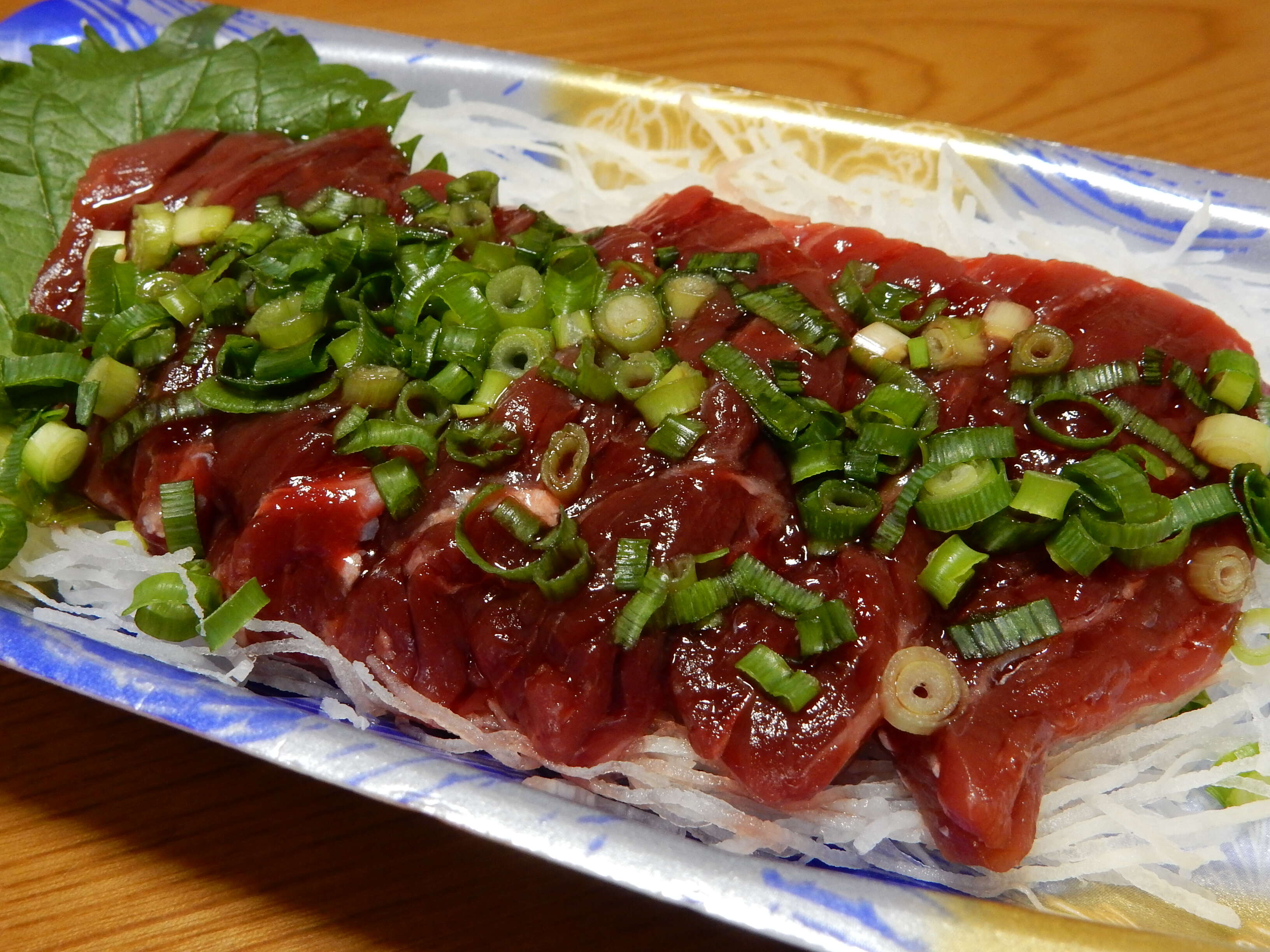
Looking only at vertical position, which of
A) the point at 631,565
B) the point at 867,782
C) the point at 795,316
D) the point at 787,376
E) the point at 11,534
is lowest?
the point at 867,782

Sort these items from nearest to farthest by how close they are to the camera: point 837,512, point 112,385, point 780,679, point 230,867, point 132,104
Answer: point 780,679
point 837,512
point 230,867
point 112,385
point 132,104

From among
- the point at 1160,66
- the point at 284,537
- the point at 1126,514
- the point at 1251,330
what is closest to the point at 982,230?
the point at 1251,330

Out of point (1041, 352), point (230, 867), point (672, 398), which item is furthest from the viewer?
point (230, 867)

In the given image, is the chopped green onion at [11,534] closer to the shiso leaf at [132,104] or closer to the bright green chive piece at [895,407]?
the shiso leaf at [132,104]

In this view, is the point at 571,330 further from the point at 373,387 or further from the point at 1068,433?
the point at 1068,433

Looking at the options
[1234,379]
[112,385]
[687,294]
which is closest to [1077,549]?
[1234,379]

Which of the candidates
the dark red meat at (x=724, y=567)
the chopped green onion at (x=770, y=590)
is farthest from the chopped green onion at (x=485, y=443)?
the chopped green onion at (x=770, y=590)

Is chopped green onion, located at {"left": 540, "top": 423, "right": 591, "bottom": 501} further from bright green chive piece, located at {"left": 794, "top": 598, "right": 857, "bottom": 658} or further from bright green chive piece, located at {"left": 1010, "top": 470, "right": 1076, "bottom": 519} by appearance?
bright green chive piece, located at {"left": 1010, "top": 470, "right": 1076, "bottom": 519}

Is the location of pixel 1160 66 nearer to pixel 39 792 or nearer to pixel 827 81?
pixel 827 81
